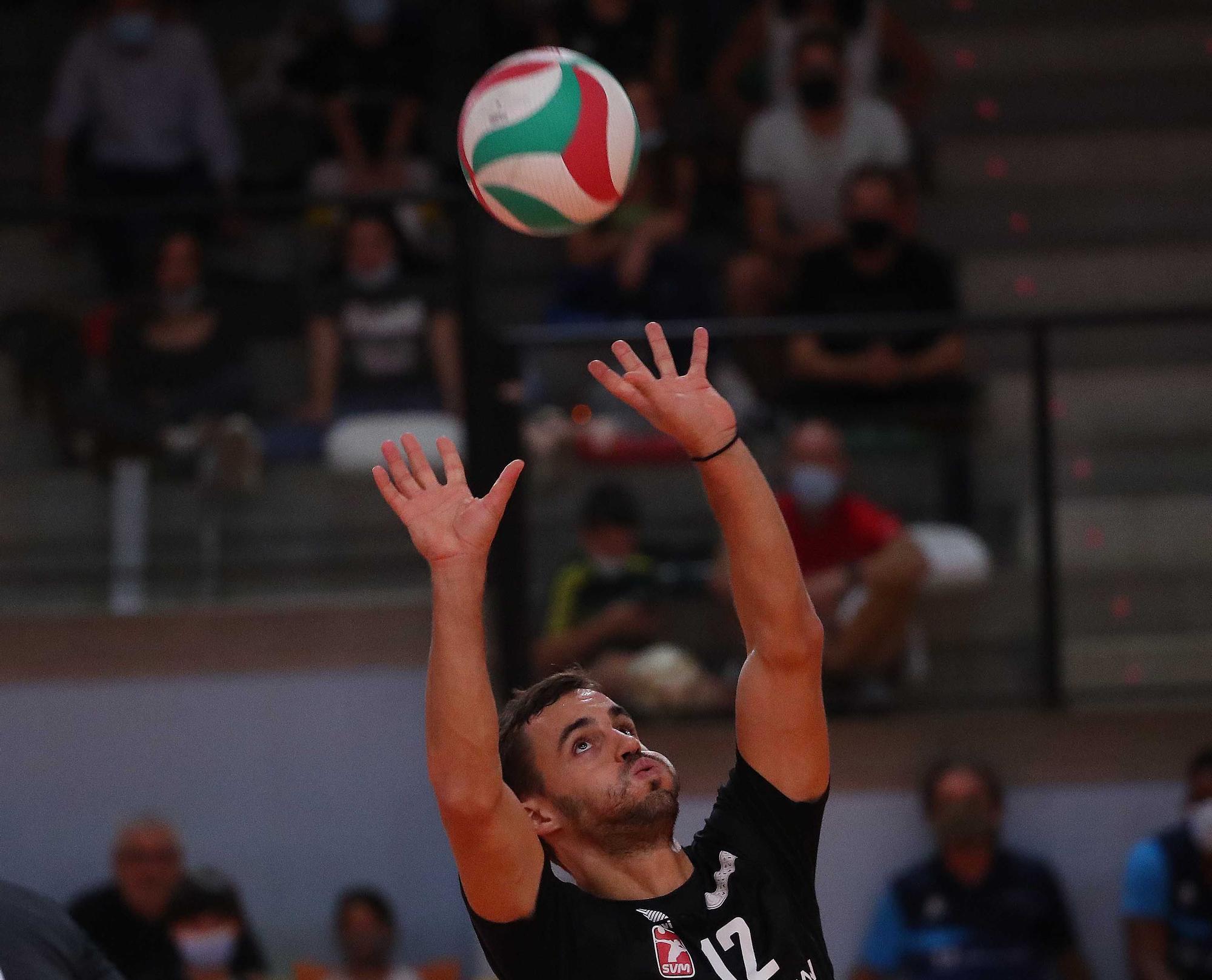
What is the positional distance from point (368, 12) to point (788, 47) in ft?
6.07

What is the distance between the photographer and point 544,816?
11.0 ft

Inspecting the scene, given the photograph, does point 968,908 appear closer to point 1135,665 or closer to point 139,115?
point 1135,665

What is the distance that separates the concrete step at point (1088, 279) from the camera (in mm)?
7879

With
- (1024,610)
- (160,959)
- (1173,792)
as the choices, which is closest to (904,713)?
(1024,610)

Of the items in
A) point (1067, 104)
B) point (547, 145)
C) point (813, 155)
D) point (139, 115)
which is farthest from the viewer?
point (1067, 104)

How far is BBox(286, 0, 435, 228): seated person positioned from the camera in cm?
764

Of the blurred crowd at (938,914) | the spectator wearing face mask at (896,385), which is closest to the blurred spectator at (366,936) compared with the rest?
the blurred crowd at (938,914)

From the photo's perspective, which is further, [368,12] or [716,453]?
[368,12]

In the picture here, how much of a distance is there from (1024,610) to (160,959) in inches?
121

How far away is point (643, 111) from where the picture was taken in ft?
23.8

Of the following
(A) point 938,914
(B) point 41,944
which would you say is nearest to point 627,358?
(B) point 41,944

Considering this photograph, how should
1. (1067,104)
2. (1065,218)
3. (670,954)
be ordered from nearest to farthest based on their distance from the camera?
(670,954), (1065,218), (1067,104)

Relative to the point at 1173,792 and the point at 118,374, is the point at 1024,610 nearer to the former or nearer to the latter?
the point at 1173,792

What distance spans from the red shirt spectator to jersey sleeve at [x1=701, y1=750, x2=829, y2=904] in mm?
2480
